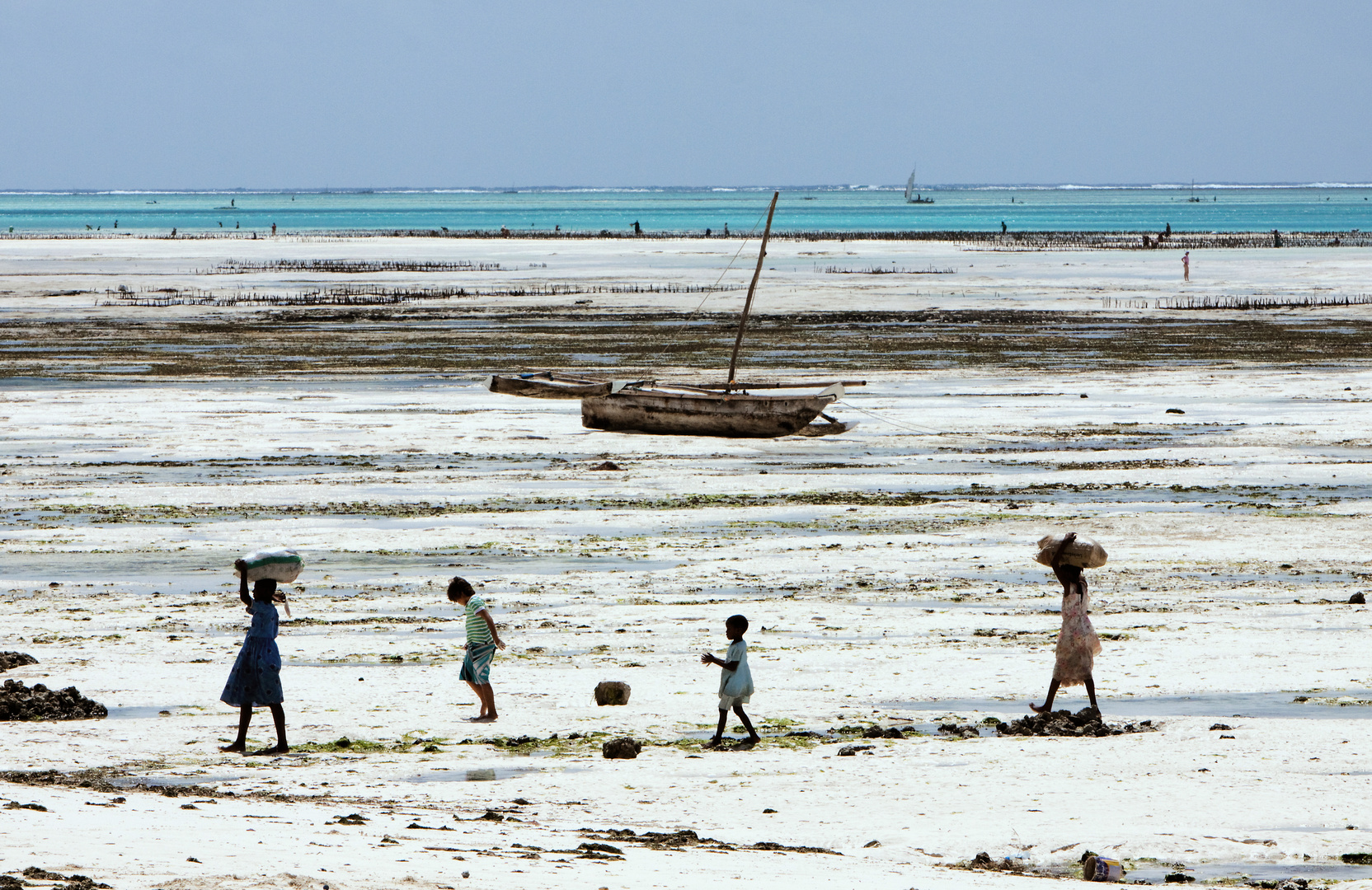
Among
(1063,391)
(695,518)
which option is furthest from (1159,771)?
(1063,391)

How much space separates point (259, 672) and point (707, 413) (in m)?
16.7

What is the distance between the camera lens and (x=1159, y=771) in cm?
1007

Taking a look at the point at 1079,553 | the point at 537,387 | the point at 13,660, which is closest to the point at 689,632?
the point at 1079,553

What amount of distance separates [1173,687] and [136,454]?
17.1m

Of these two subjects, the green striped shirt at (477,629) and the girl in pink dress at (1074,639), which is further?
the green striped shirt at (477,629)

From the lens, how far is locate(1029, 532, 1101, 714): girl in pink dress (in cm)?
1117

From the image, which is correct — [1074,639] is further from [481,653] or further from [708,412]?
[708,412]

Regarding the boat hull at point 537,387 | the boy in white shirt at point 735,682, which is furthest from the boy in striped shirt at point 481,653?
the boat hull at point 537,387

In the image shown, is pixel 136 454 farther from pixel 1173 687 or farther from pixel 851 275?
pixel 851 275

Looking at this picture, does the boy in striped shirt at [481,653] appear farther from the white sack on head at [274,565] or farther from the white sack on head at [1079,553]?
the white sack on head at [1079,553]

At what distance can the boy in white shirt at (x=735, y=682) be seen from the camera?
10820 millimetres

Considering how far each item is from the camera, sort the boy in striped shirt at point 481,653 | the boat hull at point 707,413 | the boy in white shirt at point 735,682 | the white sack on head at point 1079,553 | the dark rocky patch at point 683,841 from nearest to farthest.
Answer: the dark rocky patch at point 683,841
the boy in white shirt at point 735,682
the white sack on head at point 1079,553
the boy in striped shirt at point 481,653
the boat hull at point 707,413

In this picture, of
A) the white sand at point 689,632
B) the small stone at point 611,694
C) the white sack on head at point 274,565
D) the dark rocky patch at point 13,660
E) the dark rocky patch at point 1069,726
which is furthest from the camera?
the dark rocky patch at point 13,660

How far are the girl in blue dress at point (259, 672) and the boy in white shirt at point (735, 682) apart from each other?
284 centimetres
